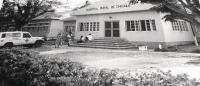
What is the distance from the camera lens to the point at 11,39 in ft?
64.3

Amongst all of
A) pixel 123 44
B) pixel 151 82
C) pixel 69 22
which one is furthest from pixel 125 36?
pixel 151 82

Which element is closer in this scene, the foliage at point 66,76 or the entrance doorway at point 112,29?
the foliage at point 66,76

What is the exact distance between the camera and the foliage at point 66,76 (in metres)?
3.30

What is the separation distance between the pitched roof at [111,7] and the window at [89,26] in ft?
4.52

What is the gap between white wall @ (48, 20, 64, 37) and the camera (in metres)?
29.1

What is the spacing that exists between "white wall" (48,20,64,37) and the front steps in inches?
340

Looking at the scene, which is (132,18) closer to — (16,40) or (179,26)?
(179,26)

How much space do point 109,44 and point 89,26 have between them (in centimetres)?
502

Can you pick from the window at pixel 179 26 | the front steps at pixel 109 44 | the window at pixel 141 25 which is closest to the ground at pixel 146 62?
the front steps at pixel 109 44

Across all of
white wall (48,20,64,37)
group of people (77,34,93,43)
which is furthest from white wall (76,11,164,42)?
white wall (48,20,64,37)

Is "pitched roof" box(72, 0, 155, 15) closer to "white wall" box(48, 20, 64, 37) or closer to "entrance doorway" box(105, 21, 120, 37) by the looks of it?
"entrance doorway" box(105, 21, 120, 37)

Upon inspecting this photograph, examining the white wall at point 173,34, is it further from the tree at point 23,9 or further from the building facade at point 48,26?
the tree at point 23,9

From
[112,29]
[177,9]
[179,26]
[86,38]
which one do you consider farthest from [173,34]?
[86,38]

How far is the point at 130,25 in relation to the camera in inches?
838
